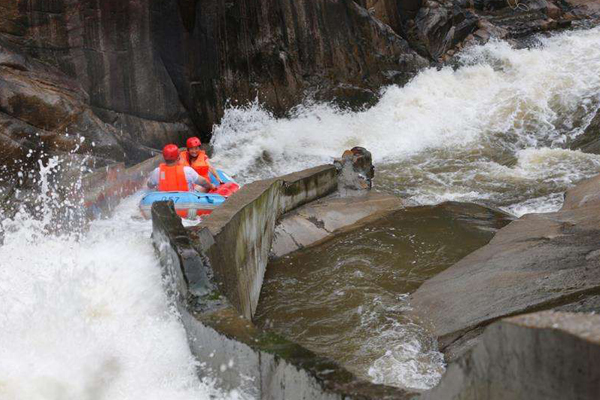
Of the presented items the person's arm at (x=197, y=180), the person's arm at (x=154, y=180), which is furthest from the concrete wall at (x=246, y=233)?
the person's arm at (x=154, y=180)

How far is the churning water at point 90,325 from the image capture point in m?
4.78

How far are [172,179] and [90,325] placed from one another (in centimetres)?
417

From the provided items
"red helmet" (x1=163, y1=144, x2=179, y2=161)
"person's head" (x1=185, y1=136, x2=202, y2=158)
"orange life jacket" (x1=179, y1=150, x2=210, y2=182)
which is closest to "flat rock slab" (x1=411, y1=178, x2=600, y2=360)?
"red helmet" (x1=163, y1=144, x2=179, y2=161)

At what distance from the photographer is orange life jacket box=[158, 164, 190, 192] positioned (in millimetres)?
9391

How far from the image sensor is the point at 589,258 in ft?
20.4

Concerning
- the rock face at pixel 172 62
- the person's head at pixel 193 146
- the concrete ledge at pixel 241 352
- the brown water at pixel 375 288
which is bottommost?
the brown water at pixel 375 288

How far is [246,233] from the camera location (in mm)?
7164

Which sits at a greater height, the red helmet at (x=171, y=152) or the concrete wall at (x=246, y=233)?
the red helmet at (x=171, y=152)

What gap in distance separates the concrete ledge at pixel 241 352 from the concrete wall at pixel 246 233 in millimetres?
244

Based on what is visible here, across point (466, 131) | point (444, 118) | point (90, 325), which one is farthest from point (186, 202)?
point (444, 118)

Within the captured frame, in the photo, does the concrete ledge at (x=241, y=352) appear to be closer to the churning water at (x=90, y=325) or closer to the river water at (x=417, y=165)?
the churning water at (x=90, y=325)

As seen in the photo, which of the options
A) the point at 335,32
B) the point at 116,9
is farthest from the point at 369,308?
the point at 335,32

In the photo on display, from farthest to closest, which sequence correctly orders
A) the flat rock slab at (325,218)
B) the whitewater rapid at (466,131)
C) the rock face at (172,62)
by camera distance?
1. the whitewater rapid at (466,131)
2. the rock face at (172,62)
3. the flat rock slab at (325,218)

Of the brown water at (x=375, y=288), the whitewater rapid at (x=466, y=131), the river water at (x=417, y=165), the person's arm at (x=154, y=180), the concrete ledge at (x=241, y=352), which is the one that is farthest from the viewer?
the whitewater rapid at (x=466, y=131)
